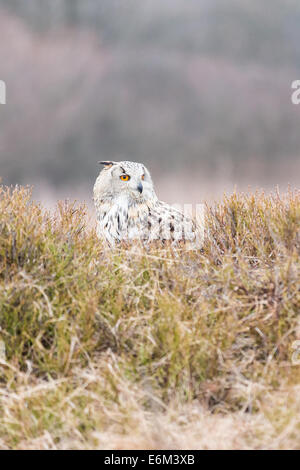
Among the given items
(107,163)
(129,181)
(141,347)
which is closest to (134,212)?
(129,181)

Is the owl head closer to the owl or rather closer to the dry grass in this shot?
the owl

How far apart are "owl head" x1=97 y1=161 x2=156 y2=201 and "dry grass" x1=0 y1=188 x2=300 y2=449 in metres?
0.95

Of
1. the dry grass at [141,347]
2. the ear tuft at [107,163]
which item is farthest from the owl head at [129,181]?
the dry grass at [141,347]

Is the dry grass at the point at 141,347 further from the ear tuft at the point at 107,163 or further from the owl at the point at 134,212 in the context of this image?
the ear tuft at the point at 107,163

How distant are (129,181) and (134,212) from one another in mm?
282

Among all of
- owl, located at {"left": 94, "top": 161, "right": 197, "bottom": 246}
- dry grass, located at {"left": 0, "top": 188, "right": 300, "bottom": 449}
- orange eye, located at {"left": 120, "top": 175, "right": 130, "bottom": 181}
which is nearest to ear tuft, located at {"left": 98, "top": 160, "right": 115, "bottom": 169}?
owl, located at {"left": 94, "top": 161, "right": 197, "bottom": 246}

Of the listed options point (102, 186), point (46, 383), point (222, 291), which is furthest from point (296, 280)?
point (102, 186)

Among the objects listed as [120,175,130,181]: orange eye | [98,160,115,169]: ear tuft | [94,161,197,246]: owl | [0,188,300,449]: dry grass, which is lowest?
[0,188,300,449]: dry grass

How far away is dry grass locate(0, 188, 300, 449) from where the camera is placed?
6.39ft

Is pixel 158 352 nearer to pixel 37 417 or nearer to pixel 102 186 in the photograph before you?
pixel 37 417

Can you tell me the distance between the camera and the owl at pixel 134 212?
12.5 ft

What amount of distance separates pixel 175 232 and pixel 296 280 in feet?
4.50

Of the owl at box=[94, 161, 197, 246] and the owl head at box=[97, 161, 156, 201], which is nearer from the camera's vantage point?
the owl at box=[94, 161, 197, 246]

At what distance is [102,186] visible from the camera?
13.9 ft
